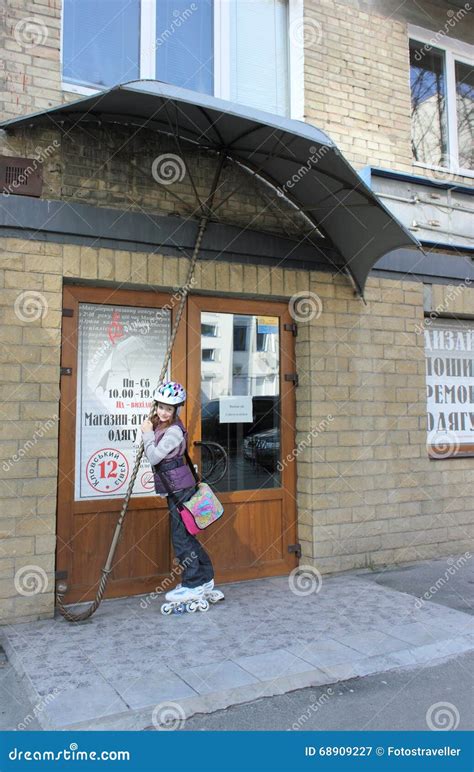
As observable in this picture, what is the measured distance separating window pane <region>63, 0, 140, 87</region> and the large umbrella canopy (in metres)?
0.66

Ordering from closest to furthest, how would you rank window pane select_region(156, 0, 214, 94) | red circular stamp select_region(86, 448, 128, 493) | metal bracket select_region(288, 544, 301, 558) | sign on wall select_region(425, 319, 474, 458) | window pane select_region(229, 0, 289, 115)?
red circular stamp select_region(86, 448, 128, 493) < window pane select_region(156, 0, 214, 94) < metal bracket select_region(288, 544, 301, 558) < window pane select_region(229, 0, 289, 115) < sign on wall select_region(425, 319, 474, 458)

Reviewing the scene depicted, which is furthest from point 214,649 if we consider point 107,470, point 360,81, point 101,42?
point 360,81

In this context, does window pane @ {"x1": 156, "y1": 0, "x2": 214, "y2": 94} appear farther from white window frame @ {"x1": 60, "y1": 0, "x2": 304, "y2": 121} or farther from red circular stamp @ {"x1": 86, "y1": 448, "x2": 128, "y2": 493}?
red circular stamp @ {"x1": 86, "y1": 448, "x2": 128, "y2": 493}

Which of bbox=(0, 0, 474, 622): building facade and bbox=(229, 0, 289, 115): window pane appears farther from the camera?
bbox=(229, 0, 289, 115): window pane

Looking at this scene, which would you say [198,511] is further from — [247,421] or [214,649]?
[247,421]

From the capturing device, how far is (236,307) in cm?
591

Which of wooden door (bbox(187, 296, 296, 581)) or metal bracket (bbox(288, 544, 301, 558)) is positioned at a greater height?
wooden door (bbox(187, 296, 296, 581))

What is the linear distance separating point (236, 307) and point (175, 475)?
1.79 meters

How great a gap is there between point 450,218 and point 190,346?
3607 mm

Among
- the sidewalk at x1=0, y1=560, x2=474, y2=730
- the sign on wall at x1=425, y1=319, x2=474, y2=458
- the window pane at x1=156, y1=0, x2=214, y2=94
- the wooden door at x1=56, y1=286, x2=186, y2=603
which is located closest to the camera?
the sidewalk at x1=0, y1=560, x2=474, y2=730

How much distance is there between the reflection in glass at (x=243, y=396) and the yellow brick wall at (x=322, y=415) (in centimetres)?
27

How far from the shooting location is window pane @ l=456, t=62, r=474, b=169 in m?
7.83

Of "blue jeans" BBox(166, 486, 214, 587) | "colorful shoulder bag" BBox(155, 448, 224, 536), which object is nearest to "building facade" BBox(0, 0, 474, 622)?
"blue jeans" BBox(166, 486, 214, 587)
